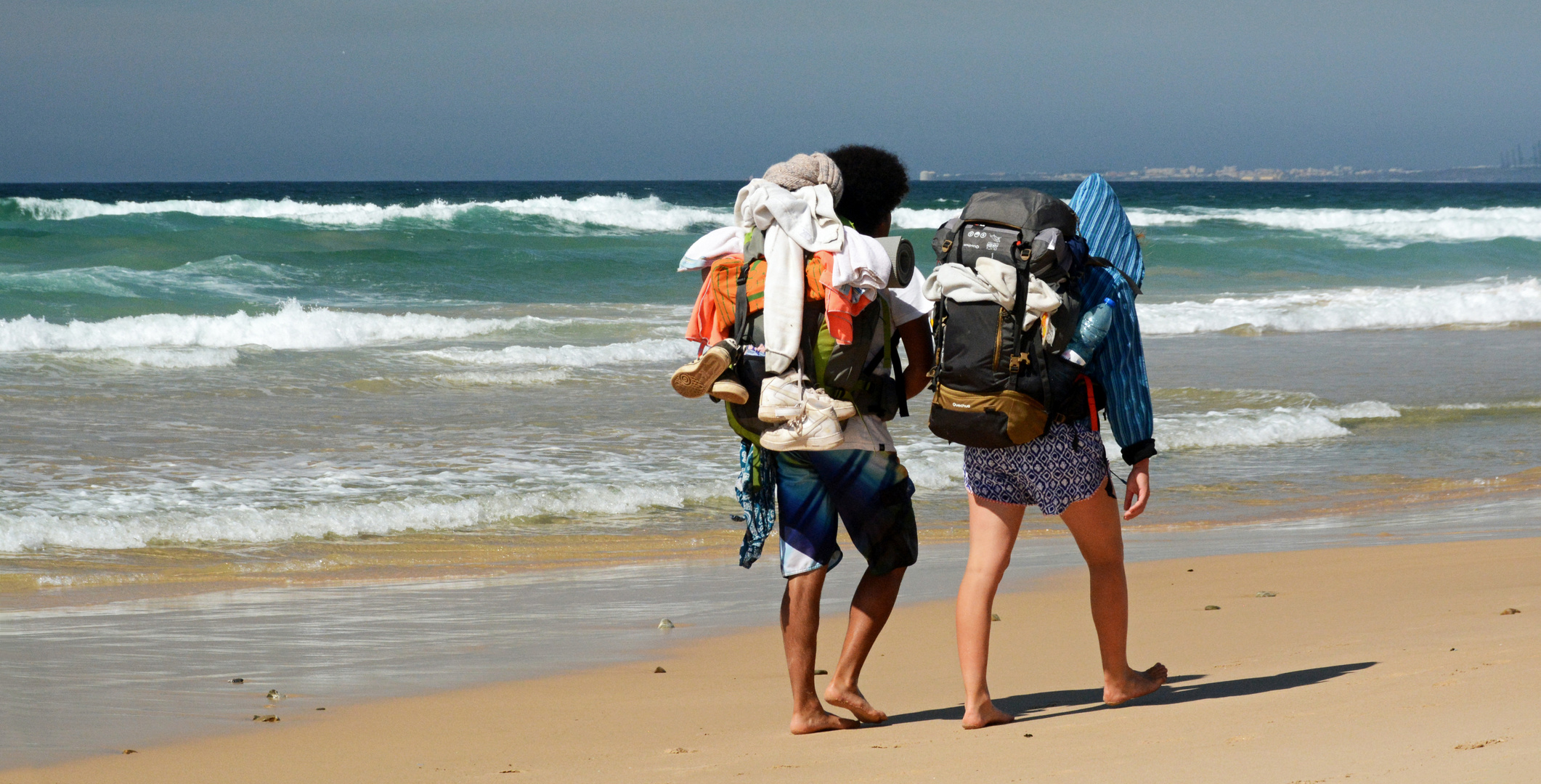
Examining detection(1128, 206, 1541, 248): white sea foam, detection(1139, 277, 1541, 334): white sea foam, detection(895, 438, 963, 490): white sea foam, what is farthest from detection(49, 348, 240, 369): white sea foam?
detection(1128, 206, 1541, 248): white sea foam

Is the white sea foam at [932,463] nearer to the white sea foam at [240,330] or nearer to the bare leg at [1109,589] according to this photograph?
the bare leg at [1109,589]

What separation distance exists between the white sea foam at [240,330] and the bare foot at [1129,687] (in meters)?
12.8

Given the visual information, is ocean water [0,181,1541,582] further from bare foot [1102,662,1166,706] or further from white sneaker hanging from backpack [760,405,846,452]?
white sneaker hanging from backpack [760,405,846,452]

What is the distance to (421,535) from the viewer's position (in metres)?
6.71

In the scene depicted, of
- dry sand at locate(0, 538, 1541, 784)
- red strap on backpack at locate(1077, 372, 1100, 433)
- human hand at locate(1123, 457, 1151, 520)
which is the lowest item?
dry sand at locate(0, 538, 1541, 784)

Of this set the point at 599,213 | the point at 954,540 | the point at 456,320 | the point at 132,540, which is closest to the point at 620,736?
the point at 954,540

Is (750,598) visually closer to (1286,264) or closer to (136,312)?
(136,312)

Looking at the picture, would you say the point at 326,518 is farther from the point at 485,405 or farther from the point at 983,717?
the point at 983,717

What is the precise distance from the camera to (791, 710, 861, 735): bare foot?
336 cm

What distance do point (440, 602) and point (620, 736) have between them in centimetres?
201

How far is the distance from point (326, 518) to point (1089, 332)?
477 cm

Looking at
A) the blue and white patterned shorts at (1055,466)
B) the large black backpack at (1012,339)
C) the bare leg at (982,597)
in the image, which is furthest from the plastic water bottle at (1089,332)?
the bare leg at (982,597)

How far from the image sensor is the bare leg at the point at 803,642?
3.31m

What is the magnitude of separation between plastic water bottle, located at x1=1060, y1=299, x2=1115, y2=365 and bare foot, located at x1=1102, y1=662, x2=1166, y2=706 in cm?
98
